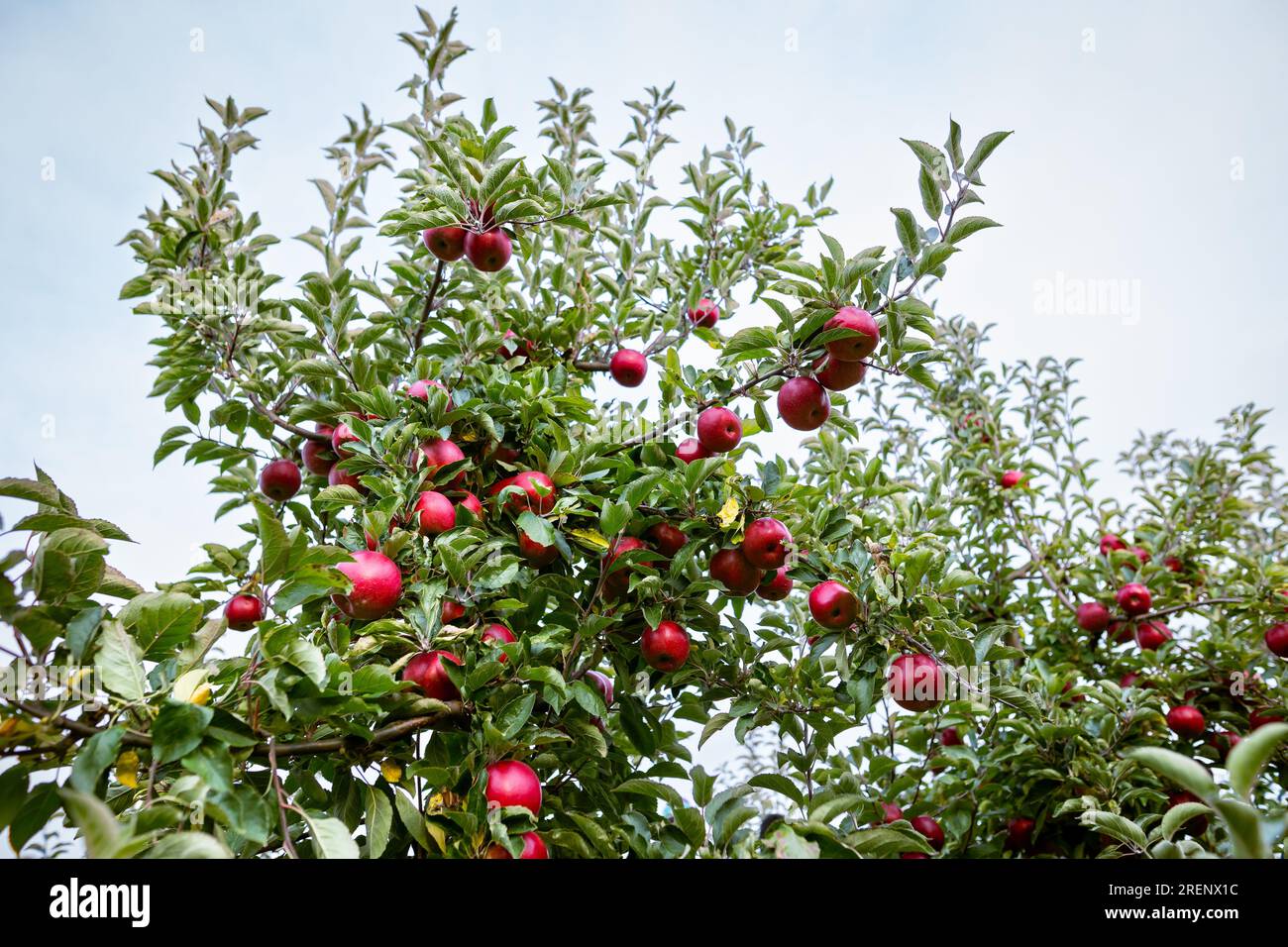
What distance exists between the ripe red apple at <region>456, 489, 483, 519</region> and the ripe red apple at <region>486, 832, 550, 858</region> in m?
1.00

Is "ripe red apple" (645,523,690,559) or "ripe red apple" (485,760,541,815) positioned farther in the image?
"ripe red apple" (645,523,690,559)

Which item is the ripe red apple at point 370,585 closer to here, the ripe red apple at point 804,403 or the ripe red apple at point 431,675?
the ripe red apple at point 431,675

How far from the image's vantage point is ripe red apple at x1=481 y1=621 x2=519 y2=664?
76.9 inches

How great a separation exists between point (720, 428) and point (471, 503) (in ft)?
2.63

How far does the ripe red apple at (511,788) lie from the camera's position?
65.7 inches

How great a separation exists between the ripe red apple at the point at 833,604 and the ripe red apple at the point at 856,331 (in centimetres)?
64

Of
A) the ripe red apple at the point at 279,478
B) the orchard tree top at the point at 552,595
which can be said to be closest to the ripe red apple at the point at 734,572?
the orchard tree top at the point at 552,595

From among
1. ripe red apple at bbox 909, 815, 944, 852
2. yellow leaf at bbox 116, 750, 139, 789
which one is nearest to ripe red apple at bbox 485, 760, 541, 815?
yellow leaf at bbox 116, 750, 139, 789

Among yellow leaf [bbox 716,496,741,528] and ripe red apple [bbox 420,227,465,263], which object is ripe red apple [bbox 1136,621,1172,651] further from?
ripe red apple [bbox 420,227,465,263]

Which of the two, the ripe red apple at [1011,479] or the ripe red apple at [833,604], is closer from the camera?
the ripe red apple at [833,604]

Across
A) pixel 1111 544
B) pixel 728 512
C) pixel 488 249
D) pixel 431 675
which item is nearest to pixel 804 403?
pixel 728 512

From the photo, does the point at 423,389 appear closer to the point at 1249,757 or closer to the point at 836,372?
the point at 836,372

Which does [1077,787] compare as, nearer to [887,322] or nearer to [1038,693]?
[1038,693]
